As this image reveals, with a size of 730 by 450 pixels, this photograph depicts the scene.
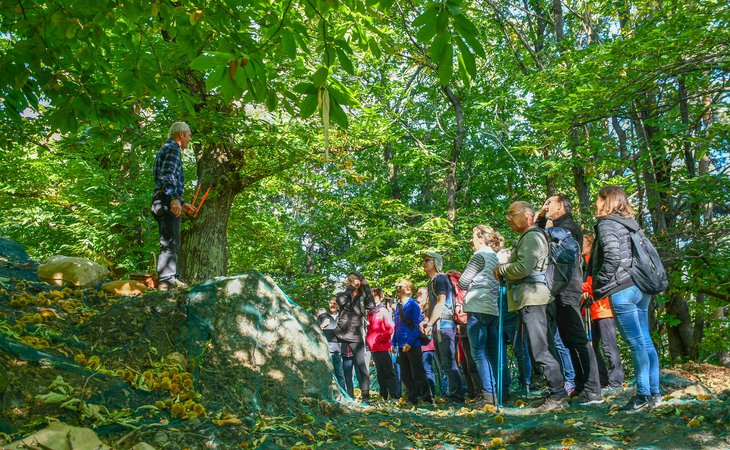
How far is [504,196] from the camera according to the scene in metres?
19.2

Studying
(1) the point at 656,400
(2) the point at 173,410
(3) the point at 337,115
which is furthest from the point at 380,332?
(3) the point at 337,115

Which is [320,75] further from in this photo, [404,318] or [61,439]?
[404,318]

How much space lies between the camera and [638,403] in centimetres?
438

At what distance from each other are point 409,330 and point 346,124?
535 centimetres

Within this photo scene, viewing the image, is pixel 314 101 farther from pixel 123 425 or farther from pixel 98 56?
pixel 98 56

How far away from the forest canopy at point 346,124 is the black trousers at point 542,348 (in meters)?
2.21

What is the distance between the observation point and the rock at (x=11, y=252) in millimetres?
6794

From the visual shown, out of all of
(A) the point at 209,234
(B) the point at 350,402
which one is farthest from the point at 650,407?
(A) the point at 209,234

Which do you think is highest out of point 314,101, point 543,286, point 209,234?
point 209,234

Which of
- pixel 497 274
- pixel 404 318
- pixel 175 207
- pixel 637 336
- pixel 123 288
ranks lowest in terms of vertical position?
pixel 637 336

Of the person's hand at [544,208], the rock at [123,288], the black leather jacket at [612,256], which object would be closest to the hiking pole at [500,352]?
Answer: the person's hand at [544,208]

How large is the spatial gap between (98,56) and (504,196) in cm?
1661

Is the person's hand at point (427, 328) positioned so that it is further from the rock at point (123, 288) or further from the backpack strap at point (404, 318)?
the rock at point (123, 288)

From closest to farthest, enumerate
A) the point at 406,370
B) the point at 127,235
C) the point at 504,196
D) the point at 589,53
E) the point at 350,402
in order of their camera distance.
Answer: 1. the point at 350,402
2. the point at 406,370
3. the point at 589,53
4. the point at 127,235
5. the point at 504,196
